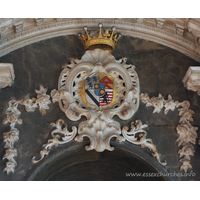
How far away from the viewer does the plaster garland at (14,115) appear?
181 inches

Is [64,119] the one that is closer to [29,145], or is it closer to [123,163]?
[29,145]

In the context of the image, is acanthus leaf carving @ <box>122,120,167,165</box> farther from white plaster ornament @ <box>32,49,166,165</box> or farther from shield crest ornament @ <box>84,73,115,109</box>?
shield crest ornament @ <box>84,73,115,109</box>

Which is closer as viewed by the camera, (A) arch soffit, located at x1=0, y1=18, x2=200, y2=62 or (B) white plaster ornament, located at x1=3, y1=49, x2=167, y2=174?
(B) white plaster ornament, located at x1=3, y1=49, x2=167, y2=174

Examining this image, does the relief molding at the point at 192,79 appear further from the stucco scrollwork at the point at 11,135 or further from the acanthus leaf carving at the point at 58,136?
the stucco scrollwork at the point at 11,135

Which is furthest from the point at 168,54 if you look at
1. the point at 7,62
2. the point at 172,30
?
the point at 7,62

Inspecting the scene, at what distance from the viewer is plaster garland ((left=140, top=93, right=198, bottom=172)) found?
4.73 meters

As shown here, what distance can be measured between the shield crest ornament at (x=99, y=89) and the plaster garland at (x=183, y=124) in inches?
21.5

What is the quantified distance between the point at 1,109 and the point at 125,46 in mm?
2379

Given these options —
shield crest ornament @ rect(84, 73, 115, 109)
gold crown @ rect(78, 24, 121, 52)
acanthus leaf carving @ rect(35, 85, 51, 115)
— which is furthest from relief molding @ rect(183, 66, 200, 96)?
acanthus leaf carving @ rect(35, 85, 51, 115)

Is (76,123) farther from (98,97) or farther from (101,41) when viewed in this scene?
(101,41)

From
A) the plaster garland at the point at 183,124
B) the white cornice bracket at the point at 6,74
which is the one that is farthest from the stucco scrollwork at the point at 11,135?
the plaster garland at the point at 183,124

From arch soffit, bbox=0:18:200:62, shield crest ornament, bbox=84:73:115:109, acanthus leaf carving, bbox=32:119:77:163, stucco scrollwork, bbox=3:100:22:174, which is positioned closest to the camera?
stucco scrollwork, bbox=3:100:22:174

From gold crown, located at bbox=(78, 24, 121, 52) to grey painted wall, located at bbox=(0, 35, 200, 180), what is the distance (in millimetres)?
176

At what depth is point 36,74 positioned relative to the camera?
5.21 metres
